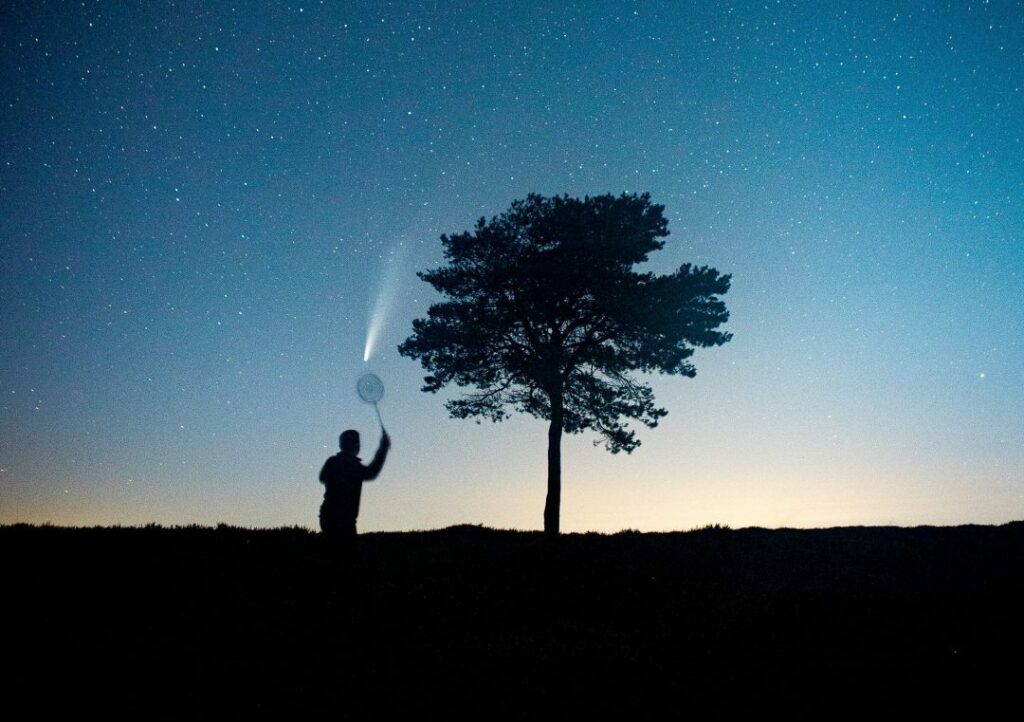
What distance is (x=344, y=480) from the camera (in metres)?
8.80

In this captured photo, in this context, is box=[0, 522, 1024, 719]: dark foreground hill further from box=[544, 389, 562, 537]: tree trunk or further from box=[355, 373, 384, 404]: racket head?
box=[544, 389, 562, 537]: tree trunk

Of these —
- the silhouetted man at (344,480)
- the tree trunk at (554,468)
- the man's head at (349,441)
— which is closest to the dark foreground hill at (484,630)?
the silhouetted man at (344,480)

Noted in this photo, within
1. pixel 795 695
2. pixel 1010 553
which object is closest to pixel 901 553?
pixel 1010 553

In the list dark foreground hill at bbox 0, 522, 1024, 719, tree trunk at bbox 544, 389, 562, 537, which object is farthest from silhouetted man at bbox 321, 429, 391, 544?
tree trunk at bbox 544, 389, 562, 537

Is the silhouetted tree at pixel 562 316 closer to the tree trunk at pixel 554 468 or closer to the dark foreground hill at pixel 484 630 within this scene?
the tree trunk at pixel 554 468

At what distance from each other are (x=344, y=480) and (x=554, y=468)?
15.0m

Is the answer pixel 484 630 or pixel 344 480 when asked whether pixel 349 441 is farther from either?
pixel 484 630

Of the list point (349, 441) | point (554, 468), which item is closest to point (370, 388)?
point (349, 441)

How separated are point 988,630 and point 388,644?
9355 millimetres

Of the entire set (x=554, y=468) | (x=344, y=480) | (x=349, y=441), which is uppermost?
(x=554, y=468)

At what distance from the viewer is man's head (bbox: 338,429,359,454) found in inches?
350

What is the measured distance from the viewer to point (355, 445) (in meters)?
8.93

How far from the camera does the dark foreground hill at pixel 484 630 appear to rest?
6531mm

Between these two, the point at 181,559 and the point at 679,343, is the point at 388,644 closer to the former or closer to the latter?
the point at 181,559
